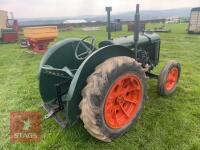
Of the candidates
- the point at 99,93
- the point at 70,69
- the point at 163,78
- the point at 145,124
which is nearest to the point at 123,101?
the point at 145,124

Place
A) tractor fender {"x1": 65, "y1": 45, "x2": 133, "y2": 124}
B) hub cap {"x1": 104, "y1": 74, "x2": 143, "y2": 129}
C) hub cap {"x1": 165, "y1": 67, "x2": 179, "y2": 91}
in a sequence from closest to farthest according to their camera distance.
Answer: tractor fender {"x1": 65, "y1": 45, "x2": 133, "y2": 124} → hub cap {"x1": 104, "y1": 74, "x2": 143, "y2": 129} → hub cap {"x1": 165, "y1": 67, "x2": 179, "y2": 91}

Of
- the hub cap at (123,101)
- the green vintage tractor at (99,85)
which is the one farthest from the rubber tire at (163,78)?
the hub cap at (123,101)

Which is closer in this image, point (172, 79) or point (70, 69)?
point (70, 69)

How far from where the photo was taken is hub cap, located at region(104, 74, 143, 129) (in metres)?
2.54

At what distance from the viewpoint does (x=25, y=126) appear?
3195 mm

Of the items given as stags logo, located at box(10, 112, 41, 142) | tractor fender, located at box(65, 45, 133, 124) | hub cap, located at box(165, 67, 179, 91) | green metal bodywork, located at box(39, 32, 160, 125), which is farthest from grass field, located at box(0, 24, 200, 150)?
tractor fender, located at box(65, 45, 133, 124)

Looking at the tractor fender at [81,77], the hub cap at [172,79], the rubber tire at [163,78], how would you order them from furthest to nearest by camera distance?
the hub cap at [172,79] → the rubber tire at [163,78] → the tractor fender at [81,77]

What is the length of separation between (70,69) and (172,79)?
2011 mm

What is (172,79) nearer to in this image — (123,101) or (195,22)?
(123,101)

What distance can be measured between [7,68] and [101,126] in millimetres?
5253

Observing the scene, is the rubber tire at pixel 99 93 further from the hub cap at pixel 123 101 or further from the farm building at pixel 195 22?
the farm building at pixel 195 22

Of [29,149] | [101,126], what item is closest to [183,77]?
[101,126]

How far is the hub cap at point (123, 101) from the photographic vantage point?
100 inches

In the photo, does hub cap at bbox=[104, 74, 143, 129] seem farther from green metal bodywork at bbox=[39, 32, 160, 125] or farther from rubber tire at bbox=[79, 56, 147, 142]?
green metal bodywork at bbox=[39, 32, 160, 125]
